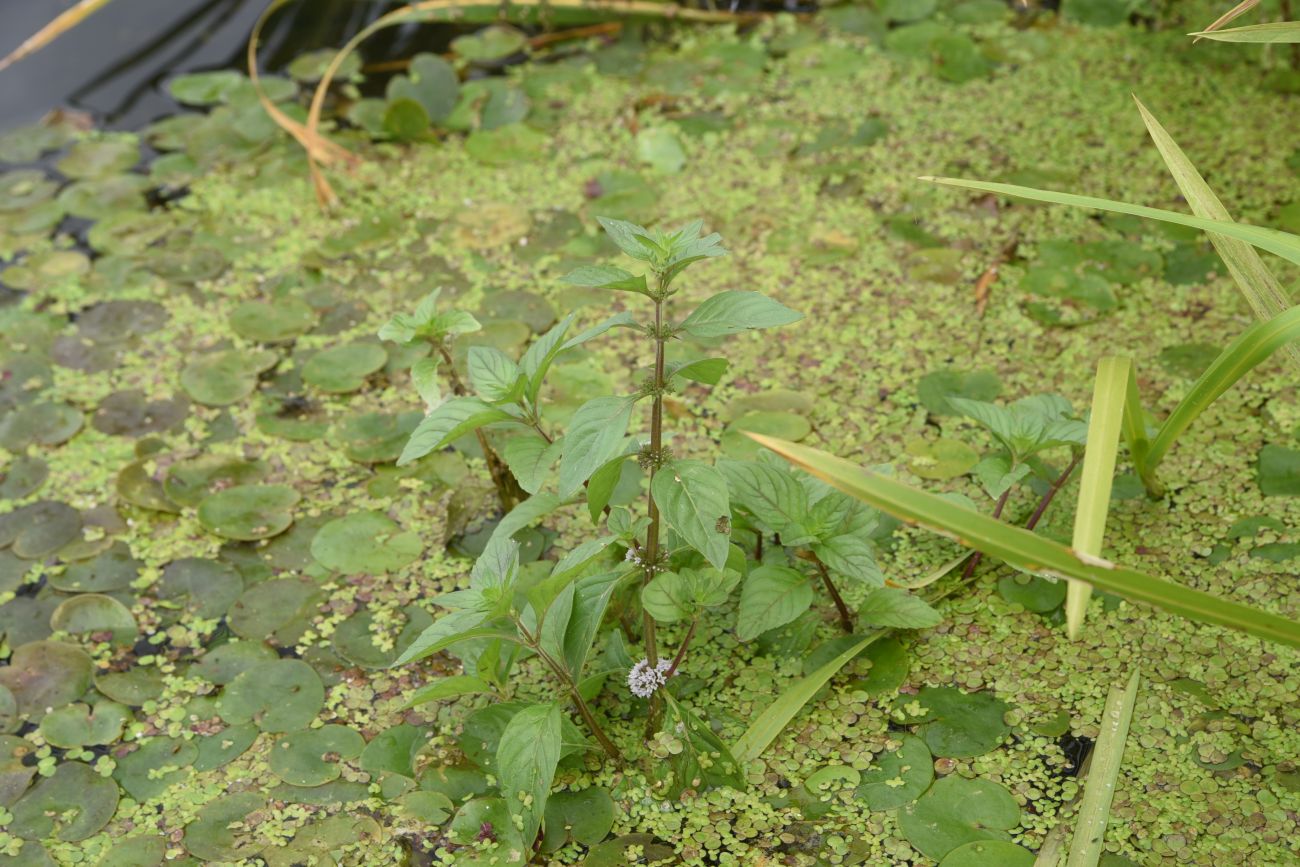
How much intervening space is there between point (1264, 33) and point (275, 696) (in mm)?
1891

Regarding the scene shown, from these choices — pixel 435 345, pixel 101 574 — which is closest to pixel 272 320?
pixel 101 574

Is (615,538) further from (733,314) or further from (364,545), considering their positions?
(364,545)

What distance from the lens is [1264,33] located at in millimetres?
1896

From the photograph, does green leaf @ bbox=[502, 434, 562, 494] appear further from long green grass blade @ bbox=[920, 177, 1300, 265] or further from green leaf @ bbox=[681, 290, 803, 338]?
long green grass blade @ bbox=[920, 177, 1300, 265]

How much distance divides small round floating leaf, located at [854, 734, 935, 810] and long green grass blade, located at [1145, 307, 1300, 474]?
2.09ft

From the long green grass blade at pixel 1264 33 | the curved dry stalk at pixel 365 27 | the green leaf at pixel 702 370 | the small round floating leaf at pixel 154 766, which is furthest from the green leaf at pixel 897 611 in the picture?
the curved dry stalk at pixel 365 27

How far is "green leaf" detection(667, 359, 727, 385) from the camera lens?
169cm

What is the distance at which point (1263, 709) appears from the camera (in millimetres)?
1875

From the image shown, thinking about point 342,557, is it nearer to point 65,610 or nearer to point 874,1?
point 65,610

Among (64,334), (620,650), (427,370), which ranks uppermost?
(427,370)

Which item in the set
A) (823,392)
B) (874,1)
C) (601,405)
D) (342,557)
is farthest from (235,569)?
(874,1)

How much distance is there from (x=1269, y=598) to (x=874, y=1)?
2268mm

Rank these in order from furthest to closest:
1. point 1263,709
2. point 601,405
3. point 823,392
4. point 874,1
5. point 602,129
A: 1. point 874,1
2. point 602,129
3. point 823,392
4. point 1263,709
5. point 601,405

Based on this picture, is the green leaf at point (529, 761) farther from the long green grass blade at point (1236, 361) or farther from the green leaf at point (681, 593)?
the long green grass blade at point (1236, 361)
